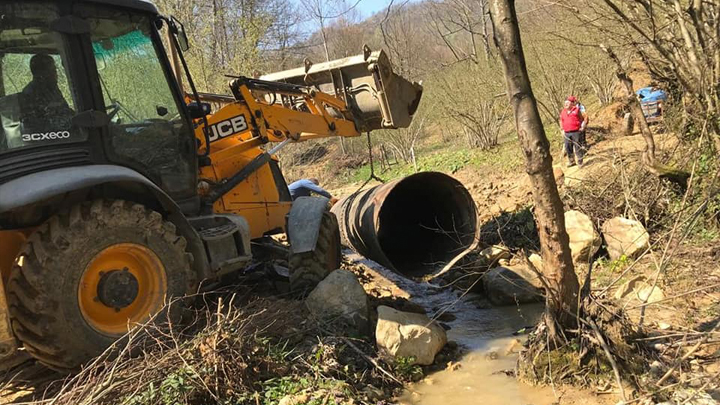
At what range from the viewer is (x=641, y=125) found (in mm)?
7012

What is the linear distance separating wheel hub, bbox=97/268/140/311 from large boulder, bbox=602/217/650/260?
16.9 feet

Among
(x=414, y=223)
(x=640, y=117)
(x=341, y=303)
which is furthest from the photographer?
(x=414, y=223)

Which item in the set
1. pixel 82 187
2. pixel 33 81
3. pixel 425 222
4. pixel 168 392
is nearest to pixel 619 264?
pixel 425 222

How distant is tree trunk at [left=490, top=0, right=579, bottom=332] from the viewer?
3.80 m

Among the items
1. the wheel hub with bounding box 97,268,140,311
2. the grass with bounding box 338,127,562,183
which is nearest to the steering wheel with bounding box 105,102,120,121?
the wheel hub with bounding box 97,268,140,311

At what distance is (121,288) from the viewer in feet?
13.0

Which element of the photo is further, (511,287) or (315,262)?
(511,287)

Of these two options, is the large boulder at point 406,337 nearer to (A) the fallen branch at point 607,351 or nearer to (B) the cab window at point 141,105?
(A) the fallen branch at point 607,351

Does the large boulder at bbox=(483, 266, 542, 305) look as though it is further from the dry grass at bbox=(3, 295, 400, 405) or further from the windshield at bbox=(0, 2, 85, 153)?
the windshield at bbox=(0, 2, 85, 153)

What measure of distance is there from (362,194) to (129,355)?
470cm

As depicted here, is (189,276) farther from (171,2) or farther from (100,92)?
(171,2)

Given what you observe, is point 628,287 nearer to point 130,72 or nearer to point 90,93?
point 130,72

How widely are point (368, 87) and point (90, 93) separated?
10.6ft

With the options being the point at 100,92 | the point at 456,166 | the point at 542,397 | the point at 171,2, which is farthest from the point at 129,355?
the point at 171,2
